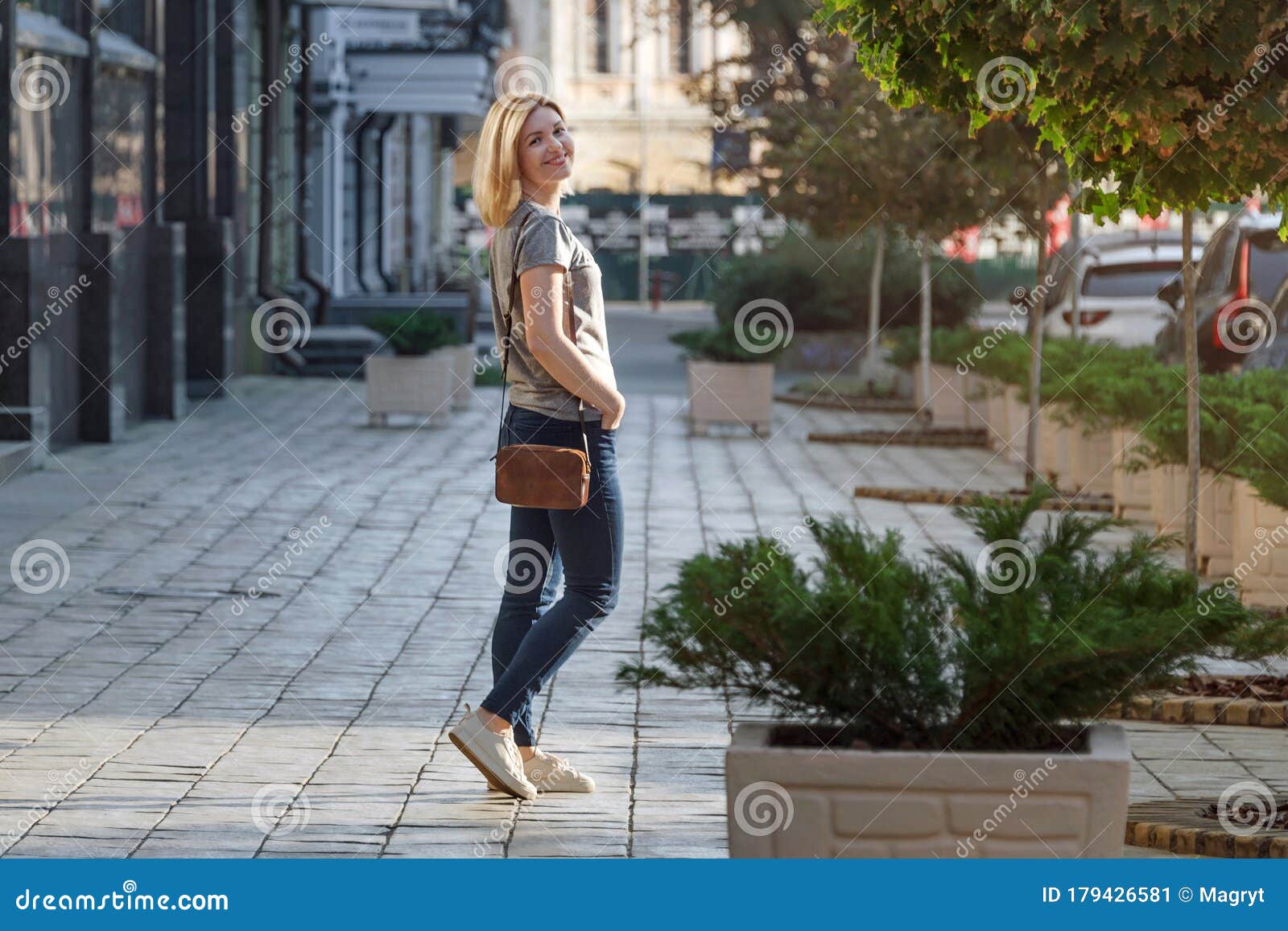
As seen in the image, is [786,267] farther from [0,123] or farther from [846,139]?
[0,123]

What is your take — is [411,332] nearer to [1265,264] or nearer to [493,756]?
[1265,264]

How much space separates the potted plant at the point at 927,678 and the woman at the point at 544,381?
1.04 metres

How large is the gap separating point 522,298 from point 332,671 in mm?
2709

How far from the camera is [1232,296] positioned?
1678cm

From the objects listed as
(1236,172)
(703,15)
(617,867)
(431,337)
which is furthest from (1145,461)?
(703,15)

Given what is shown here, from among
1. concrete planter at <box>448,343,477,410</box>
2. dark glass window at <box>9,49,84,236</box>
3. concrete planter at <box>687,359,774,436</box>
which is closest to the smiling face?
dark glass window at <box>9,49,84,236</box>

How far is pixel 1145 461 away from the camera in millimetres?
10766

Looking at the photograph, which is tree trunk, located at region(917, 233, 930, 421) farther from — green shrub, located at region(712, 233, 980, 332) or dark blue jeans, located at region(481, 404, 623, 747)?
dark blue jeans, located at region(481, 404, 623, 747)

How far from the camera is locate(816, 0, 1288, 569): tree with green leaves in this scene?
466 cm

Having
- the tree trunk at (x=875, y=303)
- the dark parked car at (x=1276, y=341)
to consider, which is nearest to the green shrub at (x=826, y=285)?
the tree trunk at (x=875, y=303)

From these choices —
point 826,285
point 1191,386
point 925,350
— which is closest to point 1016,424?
point 925,350

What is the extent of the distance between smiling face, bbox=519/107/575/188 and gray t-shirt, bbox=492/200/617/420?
0.28ft

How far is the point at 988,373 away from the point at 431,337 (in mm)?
5221

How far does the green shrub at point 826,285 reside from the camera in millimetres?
27594
